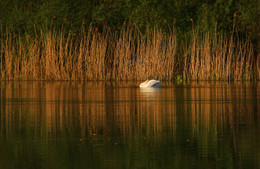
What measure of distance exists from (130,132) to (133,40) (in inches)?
589

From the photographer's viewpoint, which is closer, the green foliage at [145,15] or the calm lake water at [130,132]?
the calm lake water at [130,132]

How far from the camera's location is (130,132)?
8828 millimetres

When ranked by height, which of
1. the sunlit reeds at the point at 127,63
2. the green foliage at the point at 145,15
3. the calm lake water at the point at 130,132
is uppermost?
the green foliage at the point at 145,15

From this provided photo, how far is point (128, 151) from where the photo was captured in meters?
7.21

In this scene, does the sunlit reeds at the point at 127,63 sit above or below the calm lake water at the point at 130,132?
above

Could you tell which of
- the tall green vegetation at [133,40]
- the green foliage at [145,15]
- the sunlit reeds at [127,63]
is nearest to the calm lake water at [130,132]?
the sunlit reeds at [127,63]

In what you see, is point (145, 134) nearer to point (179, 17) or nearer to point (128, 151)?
point (128, 151)

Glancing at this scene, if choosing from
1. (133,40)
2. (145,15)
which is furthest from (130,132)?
(145,15)

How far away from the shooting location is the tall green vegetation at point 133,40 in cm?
2377

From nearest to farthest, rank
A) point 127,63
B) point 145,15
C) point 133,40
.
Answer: point 133,40 < point 127,63 < point 145,15

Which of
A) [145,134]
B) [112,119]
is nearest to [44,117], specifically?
[112,119]

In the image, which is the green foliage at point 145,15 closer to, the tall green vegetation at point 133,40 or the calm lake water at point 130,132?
the tall green vegetation at point 133,40

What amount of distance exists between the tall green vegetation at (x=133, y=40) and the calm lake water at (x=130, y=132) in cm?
888

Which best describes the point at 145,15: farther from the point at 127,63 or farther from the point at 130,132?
the point at 130,132
